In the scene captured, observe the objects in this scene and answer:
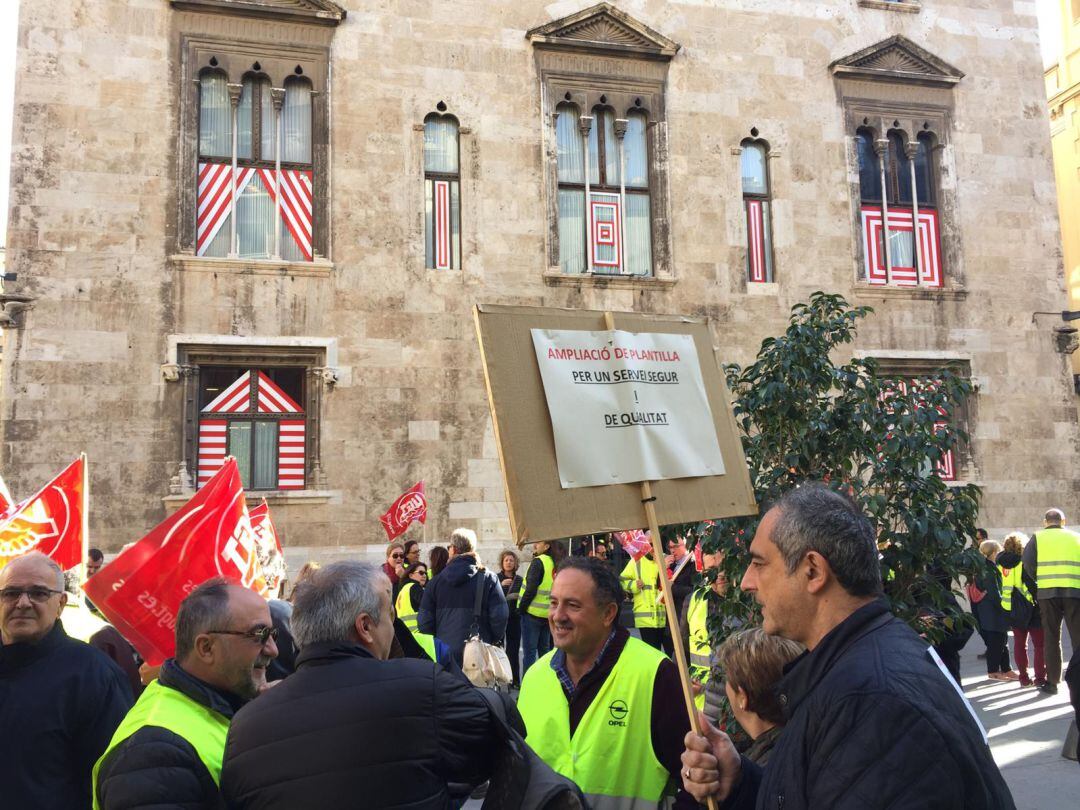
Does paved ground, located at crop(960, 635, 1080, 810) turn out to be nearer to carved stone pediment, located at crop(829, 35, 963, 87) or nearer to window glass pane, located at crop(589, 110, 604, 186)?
window glass pane, located at crop(589, 110, 604, 186)

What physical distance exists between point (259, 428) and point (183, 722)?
516 inches

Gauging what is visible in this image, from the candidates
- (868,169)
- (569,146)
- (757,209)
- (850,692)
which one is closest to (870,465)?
(850,692)

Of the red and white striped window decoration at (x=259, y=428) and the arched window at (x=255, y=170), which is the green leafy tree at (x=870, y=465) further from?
the arched window at (x=255, y=170)

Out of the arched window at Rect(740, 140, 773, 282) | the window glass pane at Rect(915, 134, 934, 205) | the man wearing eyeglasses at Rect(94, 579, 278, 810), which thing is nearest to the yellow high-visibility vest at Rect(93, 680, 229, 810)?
the man wearing eyeglasses at Rect(94, 579, 278, 810)

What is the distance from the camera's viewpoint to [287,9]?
15.8 metres

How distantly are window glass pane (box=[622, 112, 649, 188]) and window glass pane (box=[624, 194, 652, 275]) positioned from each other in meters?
0.30

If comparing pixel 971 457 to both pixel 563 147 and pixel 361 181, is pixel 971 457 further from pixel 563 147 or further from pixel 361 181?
pixel 361 181

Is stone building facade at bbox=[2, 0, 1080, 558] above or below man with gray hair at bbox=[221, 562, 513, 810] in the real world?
above

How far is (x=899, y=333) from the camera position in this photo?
18078mm

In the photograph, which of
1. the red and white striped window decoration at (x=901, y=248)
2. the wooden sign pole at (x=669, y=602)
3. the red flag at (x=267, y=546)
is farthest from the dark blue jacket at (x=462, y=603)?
the red and white striped window decoration at (x=901, y=248)

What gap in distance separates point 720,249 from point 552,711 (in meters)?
14.7

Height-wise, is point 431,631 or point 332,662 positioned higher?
point 332,662

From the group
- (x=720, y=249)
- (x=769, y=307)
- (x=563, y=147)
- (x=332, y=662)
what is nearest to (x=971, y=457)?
(x=769, y=307)

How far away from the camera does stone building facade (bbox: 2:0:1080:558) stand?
14719mm
